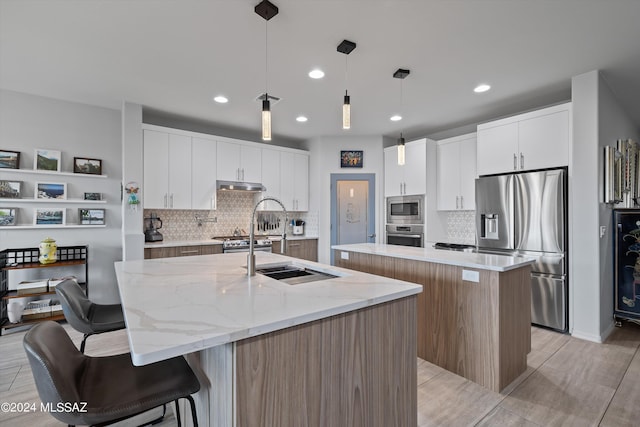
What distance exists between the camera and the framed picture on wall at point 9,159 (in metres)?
3.35

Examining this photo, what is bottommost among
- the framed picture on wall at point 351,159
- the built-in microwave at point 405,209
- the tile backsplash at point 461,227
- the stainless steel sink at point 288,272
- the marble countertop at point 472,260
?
the stainless steel sink at point 288,272

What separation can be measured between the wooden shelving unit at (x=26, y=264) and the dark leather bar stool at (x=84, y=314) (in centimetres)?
177

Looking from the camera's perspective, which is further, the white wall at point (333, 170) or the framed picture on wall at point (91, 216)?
the white wall at point (333, 170)

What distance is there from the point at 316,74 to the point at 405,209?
267cm

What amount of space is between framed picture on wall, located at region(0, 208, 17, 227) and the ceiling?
135 centimetres

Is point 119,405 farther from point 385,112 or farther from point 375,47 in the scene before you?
point 385,112

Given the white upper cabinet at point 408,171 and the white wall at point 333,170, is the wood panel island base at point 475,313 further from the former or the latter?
the white wall at point 333,170

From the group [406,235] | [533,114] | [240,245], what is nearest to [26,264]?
[240,245]

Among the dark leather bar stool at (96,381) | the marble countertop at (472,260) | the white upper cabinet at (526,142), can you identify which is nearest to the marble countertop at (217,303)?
the dark leather bar stool at (96,381)

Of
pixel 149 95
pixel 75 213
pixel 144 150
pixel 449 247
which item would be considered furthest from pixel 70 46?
pixel 449 247

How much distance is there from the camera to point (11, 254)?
3.32 m

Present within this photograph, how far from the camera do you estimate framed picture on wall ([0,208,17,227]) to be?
334cm

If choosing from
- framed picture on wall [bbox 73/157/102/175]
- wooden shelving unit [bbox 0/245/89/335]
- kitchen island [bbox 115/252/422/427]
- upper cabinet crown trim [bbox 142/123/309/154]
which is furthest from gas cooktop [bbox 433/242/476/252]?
framed picture on wall [bbox 73/157/102/175]

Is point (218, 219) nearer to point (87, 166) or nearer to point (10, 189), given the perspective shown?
point (87, 166)
